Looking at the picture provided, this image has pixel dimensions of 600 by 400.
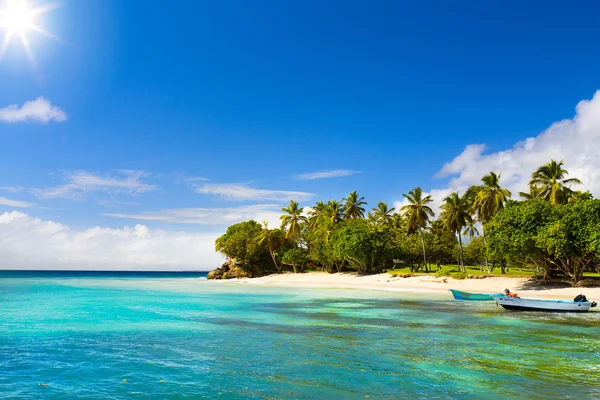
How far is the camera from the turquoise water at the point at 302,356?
434 inches

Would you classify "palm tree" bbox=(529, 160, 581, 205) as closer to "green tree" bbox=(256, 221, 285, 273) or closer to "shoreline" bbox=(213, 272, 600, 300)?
"shoreline" bbox=(213, 272, 600, 300)

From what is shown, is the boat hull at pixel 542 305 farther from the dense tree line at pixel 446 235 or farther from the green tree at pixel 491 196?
the green tree at pixel 491 196

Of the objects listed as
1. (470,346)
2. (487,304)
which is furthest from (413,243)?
(470,346)

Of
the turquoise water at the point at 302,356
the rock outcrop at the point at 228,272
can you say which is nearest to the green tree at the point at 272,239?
the rock outcrop at the point at 228,272

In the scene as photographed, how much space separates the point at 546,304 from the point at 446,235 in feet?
185

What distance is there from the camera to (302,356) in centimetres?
1480

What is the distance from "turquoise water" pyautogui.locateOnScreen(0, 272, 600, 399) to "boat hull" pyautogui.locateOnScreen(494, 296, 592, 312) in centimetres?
100

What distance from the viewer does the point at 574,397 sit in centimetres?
1031

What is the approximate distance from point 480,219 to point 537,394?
53.6 m

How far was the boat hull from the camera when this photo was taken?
26578 mm

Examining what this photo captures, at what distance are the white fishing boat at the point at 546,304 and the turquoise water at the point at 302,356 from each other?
3.34ft

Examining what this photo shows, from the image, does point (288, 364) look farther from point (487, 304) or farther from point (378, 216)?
point (378, 216)

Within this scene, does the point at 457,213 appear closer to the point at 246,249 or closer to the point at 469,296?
the point at 469,296

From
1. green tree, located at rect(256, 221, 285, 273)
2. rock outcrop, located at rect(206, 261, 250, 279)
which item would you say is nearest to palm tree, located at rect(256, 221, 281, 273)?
green tree, located at rect(256, 221, 285, 273)
